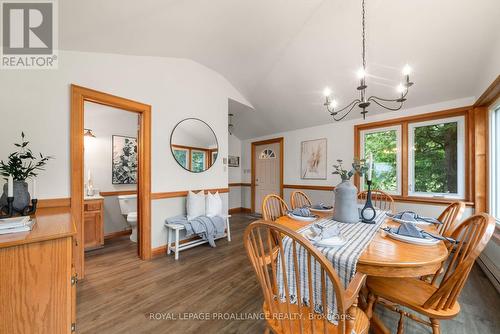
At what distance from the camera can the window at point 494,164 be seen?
94.2 inches

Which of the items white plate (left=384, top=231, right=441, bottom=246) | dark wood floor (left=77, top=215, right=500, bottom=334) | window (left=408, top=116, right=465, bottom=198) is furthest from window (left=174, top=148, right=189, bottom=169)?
window (left=408, top=116, right=465, bottom=198)

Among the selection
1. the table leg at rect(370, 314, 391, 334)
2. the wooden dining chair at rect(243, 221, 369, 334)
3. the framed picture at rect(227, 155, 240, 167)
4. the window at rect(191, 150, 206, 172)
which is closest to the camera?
the wooden dining chair at rect(243, 221, 369, 334)

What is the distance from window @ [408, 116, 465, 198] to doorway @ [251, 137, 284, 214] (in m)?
2.47

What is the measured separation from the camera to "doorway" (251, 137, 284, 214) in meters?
4.91

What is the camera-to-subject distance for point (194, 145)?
3.06m

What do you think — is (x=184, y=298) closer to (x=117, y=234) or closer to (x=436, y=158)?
(x=117, y=234)

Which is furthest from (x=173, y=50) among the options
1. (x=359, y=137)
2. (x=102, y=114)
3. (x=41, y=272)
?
(x=359, y=137)

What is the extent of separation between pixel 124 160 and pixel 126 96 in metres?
1.66

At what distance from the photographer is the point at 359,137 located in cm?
360

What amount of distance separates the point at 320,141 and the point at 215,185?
2327 mm

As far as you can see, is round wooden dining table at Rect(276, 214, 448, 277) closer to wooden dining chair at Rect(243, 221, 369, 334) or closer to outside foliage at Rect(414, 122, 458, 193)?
wooden dining chair at Rect(243, 221, 369, 334)

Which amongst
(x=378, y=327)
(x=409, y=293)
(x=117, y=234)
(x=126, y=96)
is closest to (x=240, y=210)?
(x=117, y=234)

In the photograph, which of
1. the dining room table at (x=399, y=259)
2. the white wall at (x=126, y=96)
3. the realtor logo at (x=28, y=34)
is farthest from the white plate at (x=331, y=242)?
the realtor logo at (x=28, y=34)

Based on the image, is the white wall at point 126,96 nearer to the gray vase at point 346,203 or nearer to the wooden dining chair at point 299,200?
the wooden dining chair at point 299,200
